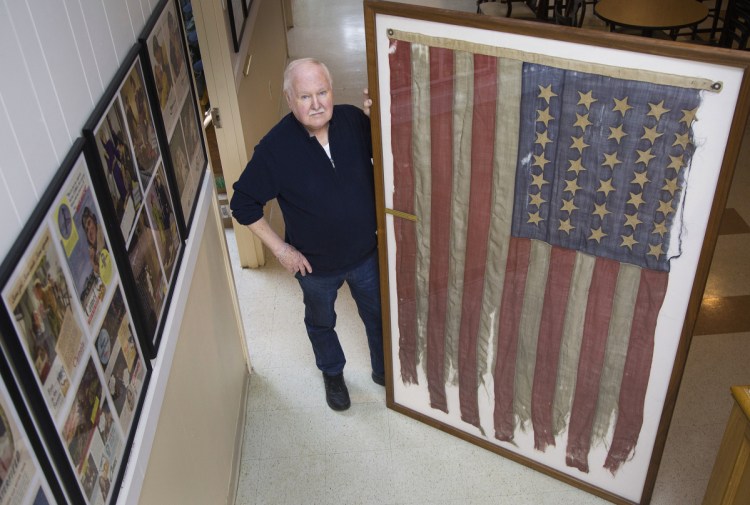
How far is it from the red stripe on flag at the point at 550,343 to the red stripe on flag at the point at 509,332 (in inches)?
3.6

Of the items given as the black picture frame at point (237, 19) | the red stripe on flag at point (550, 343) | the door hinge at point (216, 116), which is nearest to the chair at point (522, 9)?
the black picture frame at point (237, 19)

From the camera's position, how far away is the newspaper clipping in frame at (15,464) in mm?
1182

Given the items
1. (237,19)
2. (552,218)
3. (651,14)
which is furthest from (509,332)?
(651,14)

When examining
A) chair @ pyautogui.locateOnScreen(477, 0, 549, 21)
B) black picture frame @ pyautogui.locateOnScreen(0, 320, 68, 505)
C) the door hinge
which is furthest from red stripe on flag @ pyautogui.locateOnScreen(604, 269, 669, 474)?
chair @ pyautogui.locateOnScreen(477, 0, 549, 21)

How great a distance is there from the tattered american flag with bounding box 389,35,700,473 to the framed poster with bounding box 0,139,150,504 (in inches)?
44.3

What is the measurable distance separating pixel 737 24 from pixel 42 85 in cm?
555

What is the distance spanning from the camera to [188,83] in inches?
107

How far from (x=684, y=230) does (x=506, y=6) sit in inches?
199

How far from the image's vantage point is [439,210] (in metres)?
2.62

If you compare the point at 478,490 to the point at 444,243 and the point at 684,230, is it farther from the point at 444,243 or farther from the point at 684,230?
the point at 684,230

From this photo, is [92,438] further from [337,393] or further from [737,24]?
[737,24]

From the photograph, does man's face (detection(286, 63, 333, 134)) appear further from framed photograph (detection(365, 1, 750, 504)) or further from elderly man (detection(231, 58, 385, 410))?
framed photograph (detection(365, 1, 750, 504))

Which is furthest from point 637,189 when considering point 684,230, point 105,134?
point 105,134

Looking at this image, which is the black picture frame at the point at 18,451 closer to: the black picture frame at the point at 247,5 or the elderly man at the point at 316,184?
the elderly man at the point at 316,184
